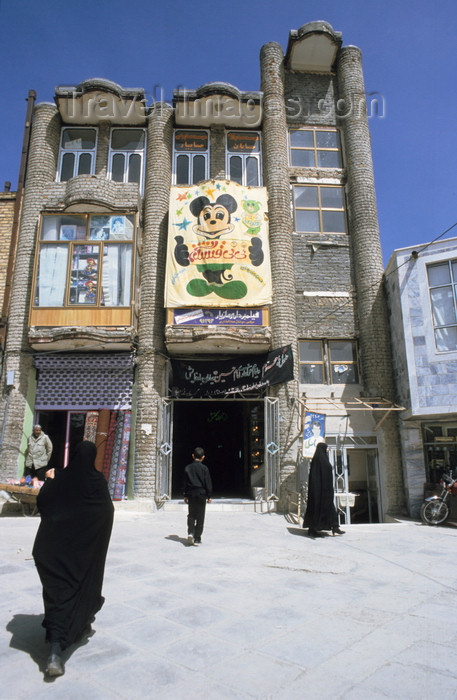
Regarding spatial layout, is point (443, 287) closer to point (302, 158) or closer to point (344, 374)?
point (344, 374)

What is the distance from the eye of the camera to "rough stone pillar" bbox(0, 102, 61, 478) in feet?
41.2

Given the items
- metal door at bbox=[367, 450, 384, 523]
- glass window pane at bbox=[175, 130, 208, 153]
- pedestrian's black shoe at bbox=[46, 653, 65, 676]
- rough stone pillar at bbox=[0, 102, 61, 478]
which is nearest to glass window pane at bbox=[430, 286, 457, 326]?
metal door at bbox=[367, 450, 384, 523]

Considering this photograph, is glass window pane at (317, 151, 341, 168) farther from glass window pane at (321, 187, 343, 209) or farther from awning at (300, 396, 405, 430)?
awning at (300, 396, 405, 430)

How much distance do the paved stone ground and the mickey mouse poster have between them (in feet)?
23.8

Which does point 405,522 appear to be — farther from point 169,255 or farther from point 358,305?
point 169,255

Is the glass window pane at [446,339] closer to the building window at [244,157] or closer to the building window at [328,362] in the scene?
the building window at [328,362]

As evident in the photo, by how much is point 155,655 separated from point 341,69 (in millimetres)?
17672

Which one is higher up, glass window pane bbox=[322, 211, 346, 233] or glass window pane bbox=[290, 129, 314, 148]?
glass window pane bbox=[290, 129, 314, 148]

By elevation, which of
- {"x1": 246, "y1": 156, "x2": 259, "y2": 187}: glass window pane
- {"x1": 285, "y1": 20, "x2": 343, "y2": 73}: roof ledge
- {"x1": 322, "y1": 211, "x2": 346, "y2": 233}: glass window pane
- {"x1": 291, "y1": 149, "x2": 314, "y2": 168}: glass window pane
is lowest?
{"x1": 322, "y1": 211, "x2": 346, "y2": 233}: glass window pane

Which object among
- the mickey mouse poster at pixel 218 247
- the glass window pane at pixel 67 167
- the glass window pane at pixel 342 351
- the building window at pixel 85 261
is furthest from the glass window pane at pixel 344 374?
the glass window pane at pixel 67 167

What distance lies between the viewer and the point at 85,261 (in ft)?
42.2

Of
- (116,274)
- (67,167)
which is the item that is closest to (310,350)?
(116,274)

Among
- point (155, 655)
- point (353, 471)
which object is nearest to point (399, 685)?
point (155, 655)

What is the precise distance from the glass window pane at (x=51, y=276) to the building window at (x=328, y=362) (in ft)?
22.5
